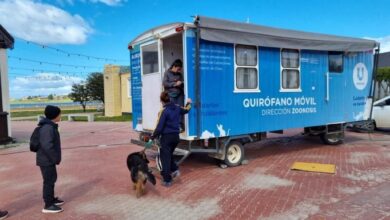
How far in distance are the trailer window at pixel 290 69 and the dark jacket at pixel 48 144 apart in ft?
17.7

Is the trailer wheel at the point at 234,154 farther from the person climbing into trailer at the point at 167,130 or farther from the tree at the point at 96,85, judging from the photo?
the tree at the point at 96,85

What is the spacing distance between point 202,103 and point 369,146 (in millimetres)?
6088

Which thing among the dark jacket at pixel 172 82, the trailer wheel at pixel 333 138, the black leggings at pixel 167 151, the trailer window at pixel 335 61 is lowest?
the trailer wheel at pixel 333 138

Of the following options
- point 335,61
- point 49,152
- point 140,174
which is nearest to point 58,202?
point 49,152

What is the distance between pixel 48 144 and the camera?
4.75m

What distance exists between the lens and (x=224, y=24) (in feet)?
22.5

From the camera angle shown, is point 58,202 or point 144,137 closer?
point 58,202

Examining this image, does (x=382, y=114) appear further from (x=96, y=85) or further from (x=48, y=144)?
(x=96, y=85)

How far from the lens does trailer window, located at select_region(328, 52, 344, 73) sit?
30.2 feet

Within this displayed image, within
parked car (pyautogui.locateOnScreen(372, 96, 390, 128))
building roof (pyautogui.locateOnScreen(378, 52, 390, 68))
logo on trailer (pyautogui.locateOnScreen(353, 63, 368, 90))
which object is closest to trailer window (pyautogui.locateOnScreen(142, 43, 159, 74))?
logo on trailer (pyautogui.locateOnScreen(353, 63, 368, 90))

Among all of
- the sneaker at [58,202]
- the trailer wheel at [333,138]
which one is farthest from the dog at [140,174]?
the trailer wheel at [333,138]

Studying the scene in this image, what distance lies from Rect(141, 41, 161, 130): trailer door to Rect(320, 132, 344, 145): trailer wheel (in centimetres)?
537

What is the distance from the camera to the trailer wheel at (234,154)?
7.45 metres

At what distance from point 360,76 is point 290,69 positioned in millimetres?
3215
